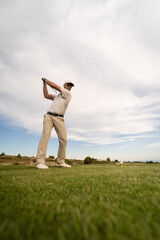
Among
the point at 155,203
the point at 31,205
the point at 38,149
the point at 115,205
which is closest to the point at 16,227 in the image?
the point at 31,205

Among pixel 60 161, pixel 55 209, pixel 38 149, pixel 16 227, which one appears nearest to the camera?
pixel 16 227

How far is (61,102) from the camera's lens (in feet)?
17.1

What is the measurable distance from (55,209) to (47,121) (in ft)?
13.7

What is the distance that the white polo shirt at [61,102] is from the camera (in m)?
5.14

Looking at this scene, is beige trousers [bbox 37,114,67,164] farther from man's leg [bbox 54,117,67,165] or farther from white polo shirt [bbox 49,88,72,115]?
white polo shirt [bbox 49,88,72,115]

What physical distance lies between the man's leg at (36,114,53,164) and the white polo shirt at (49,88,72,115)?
435 millimetres

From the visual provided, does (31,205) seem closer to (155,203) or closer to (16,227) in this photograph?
(16,227)

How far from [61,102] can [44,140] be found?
1.58 meters

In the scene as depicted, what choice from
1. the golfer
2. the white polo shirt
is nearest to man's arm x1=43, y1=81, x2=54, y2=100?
the golfer

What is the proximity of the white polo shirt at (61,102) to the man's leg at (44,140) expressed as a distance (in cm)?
43

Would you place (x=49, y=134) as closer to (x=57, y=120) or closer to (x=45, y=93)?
(x=57, y=120)

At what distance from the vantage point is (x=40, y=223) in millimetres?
716

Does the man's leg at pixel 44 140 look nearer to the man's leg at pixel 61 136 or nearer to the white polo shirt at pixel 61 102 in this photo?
the man's leg at pixel 61 136

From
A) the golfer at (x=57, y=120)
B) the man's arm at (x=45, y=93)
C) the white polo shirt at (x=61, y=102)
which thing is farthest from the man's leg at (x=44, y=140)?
the man's arm at (x=45, y=93)
